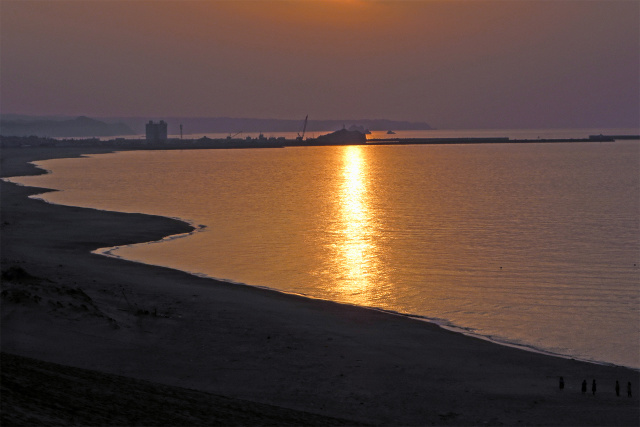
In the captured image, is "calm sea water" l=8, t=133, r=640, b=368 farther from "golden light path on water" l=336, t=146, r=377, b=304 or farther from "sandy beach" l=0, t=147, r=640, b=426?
"sandy beach" l=0, t=147, r=640, b=426

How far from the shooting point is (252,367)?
17.1 metres

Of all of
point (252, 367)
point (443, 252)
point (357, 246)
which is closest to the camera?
point (252, 367)

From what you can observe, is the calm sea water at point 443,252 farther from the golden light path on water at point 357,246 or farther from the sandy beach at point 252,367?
the sandy beach at point 252,367

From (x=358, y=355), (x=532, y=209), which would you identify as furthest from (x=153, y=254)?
(x=532, y=209)

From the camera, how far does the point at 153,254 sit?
113 ft

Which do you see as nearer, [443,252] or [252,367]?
[252,367]

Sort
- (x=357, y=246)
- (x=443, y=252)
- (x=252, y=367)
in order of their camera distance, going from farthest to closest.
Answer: (x=357, y=246)
(x=443, y=252)
(x=252, y=367)

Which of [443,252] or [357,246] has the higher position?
[443,252]

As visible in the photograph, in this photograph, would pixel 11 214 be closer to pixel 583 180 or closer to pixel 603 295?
pixel 603 295

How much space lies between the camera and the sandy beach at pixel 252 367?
13320 mm

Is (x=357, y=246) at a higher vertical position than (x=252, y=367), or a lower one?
lower

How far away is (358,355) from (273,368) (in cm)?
247

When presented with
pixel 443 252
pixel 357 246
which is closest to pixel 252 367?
pixel 443 252

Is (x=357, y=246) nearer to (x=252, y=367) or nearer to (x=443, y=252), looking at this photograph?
(x=443, y=252)
